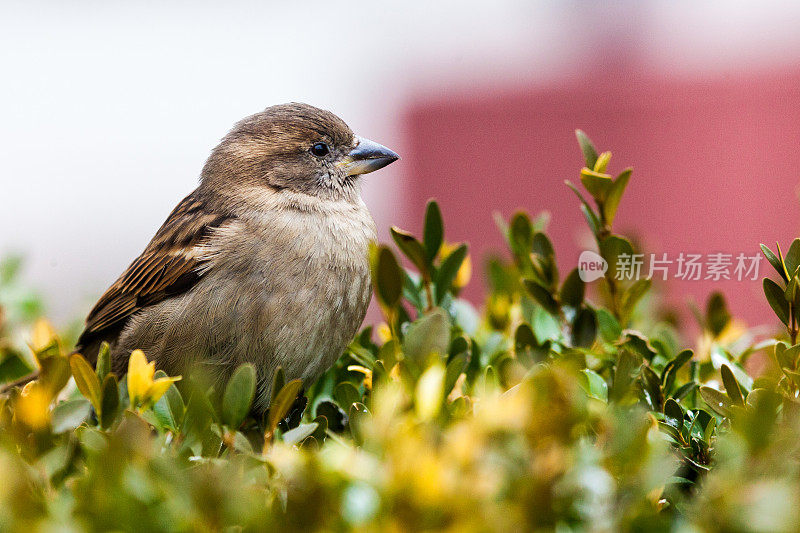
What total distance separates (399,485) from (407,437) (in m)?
0.08

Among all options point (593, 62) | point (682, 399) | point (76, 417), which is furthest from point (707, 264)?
point (593, 62)

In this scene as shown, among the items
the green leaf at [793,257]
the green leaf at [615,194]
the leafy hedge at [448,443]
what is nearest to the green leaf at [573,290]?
the leafy hedge at [448,443]

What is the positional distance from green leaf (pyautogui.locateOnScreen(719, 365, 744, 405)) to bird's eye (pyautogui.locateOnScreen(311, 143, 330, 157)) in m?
1.64

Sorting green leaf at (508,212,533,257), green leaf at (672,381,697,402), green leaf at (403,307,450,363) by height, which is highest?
green leaf at (403,307,450,363)

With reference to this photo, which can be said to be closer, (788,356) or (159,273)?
(788,356)

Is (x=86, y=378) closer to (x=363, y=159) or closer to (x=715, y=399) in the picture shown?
(x=715, y=399)

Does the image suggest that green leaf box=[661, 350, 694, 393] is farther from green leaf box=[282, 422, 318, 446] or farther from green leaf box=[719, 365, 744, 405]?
green leaf box=[282, 422, 318, 446]

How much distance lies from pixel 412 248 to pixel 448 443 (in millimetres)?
951

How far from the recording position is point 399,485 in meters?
0.93

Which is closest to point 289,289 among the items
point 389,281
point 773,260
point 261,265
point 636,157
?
point 261,265

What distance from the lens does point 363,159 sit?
272 cm

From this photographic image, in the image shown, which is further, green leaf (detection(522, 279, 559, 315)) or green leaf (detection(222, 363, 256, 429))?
green leaf (detection(522, 279, 559, 315))

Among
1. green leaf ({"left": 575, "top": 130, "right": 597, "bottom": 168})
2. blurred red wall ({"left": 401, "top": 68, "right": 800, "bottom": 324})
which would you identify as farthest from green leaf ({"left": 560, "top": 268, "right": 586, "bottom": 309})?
blurred red wall ({"left": 401, "top": 68, "right": 800, "bottom": 324})

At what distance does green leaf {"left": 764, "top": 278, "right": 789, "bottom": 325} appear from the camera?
1.51m
